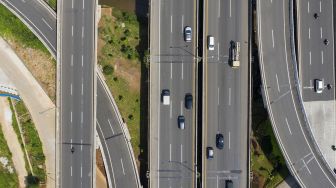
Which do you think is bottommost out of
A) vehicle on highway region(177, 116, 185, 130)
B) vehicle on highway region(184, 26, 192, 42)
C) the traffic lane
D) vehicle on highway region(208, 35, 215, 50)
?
vehicle on highway region(177, 116, 185, 130)

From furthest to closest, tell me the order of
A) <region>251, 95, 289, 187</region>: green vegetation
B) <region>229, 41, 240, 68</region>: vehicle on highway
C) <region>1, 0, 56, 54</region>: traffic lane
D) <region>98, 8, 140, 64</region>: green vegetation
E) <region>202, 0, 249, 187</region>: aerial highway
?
<region>1, 0, 56, 54</region>: traffic lane
<region>98, 8, 140, 64</region>: green vegetation
<region>251, 95, 289, 187</region>: green vegetation
<region>202, 0, 249, 187</region>: aerial highway
<region>229, 41, 240, 68</region>: vehicle on highway

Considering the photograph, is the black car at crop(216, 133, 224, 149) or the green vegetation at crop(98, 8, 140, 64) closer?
the black car at crop(216, 133, 224, 149)

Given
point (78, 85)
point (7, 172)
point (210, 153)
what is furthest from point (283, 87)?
point (7, 172)

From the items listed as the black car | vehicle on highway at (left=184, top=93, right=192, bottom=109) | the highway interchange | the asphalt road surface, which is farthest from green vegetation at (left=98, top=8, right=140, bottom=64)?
the asphalt road surface

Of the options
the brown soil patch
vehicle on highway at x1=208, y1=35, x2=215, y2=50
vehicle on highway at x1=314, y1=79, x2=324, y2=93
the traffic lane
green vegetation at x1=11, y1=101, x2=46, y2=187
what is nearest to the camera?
vehicle on highway at x1=208, y1=35, x2=215, y2=50

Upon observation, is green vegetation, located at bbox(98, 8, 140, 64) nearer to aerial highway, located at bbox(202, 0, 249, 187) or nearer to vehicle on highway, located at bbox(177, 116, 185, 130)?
aerial highway, located at bbox(202, 0, 249, 187)

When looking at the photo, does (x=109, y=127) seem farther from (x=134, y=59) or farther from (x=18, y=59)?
(x=18, y=59)
